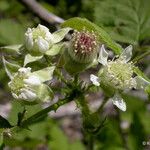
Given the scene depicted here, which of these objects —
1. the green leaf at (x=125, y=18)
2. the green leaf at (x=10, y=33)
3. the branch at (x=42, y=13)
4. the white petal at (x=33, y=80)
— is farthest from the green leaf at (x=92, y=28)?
the green leaf at (x=10, y=33)

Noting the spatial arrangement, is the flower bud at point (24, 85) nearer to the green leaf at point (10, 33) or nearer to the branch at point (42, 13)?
the branch at point (42, 13)

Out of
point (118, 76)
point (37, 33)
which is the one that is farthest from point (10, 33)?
point (118, 76)

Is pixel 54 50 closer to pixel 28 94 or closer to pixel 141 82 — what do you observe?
pixel 28 94

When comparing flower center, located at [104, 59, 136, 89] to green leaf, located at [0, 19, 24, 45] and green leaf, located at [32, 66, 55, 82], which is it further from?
green leaf, located at [0, 19, 24, 45]

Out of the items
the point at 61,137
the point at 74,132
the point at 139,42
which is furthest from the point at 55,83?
the point at 74,132

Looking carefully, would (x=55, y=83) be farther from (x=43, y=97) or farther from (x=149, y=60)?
(x=149, y=60)
